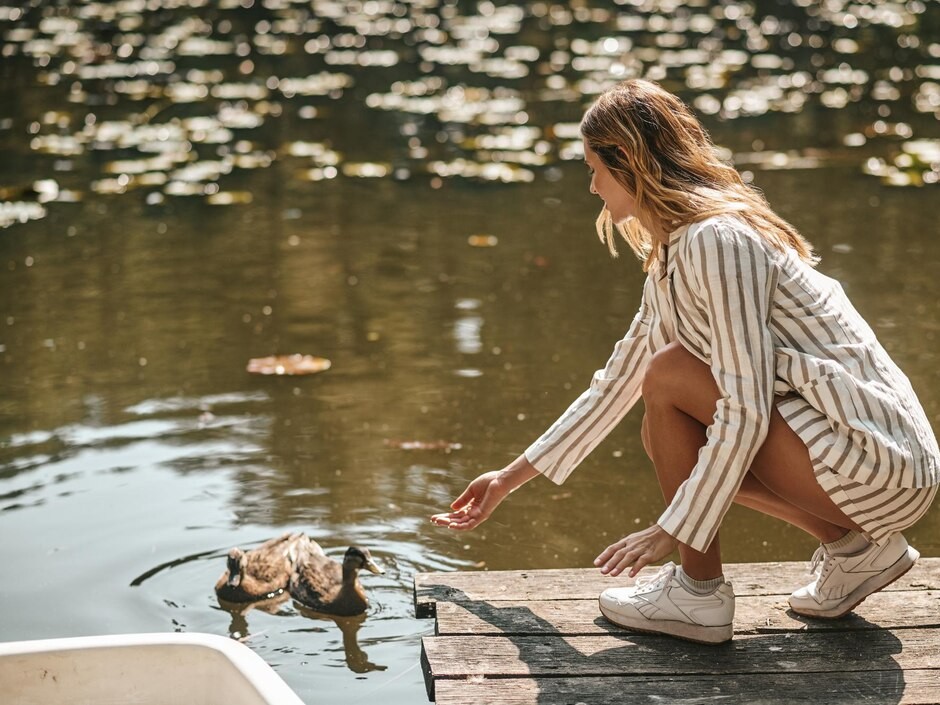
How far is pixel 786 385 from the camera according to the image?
9.04ft

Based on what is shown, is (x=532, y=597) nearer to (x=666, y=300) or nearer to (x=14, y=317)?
(x=666, y=300)

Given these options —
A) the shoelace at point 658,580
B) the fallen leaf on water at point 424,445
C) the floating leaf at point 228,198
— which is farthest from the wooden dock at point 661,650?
the floating leaf at point 228,198

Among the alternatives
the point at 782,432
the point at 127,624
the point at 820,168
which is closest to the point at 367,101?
the point at 820,168

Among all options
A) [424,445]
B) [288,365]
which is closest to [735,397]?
[424,445]

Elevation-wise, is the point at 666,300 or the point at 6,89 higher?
the point at 666,300

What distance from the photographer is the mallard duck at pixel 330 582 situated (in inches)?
146

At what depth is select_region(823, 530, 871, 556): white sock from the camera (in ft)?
9.55

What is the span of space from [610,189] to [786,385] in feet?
1.87

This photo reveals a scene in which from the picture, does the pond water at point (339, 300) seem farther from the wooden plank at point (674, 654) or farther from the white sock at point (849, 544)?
the white sock at point (849, 544)

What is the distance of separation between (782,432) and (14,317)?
4.28 meters

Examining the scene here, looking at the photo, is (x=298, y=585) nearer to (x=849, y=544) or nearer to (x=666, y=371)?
(x=666, y=371)

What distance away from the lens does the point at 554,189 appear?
862cm

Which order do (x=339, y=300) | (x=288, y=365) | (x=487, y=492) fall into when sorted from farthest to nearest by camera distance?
(x=339, y=300) < (x=288, y=365) < (x=487, y=492)

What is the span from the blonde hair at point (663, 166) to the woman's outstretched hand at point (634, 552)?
0.65 m
